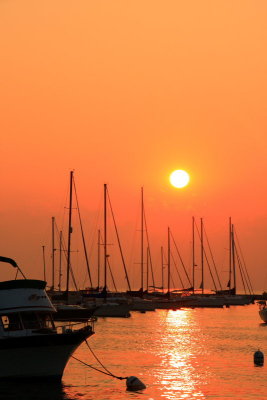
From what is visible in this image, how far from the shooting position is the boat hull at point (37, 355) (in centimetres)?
4112

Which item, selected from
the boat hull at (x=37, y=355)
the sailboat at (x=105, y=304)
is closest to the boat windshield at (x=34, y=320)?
the boat hull at (x=37, y=355)

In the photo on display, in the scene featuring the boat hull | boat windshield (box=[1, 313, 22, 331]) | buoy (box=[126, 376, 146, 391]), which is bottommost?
buoy (box=[126, 376, 146, 391])

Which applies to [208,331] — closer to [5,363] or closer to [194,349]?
[194,349]

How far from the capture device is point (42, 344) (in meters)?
41.4

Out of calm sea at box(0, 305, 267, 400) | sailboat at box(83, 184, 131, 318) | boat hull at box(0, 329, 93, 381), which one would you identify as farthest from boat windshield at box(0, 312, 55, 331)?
sailboat at box(83, 184, 131, 318)

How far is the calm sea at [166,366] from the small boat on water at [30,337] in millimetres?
833

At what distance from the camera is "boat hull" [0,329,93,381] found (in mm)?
41125

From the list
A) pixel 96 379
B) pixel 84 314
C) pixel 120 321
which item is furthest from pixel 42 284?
Result: pixel 120 321

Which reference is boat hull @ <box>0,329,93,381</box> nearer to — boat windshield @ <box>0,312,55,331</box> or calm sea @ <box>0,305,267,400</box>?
calm sea @ <box>0,305,267,400</box>

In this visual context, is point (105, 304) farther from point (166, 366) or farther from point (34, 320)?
point (34, 320)

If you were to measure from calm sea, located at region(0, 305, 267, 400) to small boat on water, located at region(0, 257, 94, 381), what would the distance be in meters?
0.83

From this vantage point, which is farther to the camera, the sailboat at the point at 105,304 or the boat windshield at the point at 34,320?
the sailboat at the point at 105,304

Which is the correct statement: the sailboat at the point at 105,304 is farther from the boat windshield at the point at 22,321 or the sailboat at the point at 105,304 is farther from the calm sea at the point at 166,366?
the boat windshield at the point at 22,321

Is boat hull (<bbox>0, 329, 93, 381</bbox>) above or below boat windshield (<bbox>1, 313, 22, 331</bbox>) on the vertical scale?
below
